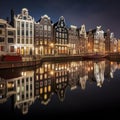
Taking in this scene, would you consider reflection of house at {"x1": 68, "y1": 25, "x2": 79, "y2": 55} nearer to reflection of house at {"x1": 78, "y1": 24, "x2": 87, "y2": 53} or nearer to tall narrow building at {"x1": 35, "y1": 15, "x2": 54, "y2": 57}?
reflection of house at {"x1": 78, "y1": 24, "x2": 87, "y2": 53}

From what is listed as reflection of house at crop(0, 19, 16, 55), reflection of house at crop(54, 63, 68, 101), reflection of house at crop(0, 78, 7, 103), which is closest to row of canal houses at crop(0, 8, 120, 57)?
reflection of house at crop(0, 19, 16, 55)

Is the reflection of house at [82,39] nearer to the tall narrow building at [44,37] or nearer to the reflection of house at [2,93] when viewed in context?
the tall narrow building at [44,37]

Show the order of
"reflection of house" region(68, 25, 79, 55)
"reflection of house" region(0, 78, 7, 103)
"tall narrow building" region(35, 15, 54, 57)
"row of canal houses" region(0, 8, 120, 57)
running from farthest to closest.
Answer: "reflection of house" region(68, 25, 79, 55), "tall narrow building" region(35, 15, 54, 57), "row of canal houses" region(0, 8, 120, 57), "reflection of house" region(0, 78, 7, 103)

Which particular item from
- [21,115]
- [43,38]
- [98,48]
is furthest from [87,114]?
[98,48]

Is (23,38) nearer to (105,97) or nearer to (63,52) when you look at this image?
(63,52)

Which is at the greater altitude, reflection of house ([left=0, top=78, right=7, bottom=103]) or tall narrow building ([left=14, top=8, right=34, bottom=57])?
tall narrow building ([left=14, top=8, right=34, bottom=57])

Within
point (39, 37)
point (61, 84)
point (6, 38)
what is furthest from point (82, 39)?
point (61, 84)

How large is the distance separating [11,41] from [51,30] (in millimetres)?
17580

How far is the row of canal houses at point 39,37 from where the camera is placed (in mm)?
47781

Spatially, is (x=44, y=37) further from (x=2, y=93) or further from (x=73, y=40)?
(x=2, y=93)

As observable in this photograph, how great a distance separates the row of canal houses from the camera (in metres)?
47.8

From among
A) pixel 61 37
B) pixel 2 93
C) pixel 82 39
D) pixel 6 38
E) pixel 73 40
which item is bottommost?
pixel 2 93

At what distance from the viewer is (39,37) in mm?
57031

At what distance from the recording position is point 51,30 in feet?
202
